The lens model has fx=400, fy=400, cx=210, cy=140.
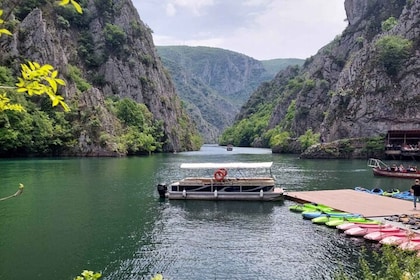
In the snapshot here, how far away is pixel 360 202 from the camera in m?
45.3

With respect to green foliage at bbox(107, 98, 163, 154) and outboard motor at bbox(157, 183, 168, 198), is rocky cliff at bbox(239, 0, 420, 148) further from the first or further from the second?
outboard motor at bbox(157, 183, 168, 198)

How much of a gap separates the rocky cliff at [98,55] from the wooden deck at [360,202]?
309 ft

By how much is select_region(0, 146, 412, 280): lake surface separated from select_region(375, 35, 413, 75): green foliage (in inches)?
4063

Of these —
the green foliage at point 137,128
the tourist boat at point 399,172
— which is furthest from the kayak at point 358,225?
the green foliage at point 137,128

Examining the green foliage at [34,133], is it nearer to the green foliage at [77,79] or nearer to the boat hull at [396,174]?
the green foliage at [77,79]

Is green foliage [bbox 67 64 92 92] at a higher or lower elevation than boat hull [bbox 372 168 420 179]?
higher

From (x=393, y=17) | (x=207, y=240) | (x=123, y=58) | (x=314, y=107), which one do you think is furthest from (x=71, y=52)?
(x=207, y=240)

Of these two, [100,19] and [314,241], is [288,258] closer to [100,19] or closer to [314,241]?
[314,241]

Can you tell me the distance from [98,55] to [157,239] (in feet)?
517

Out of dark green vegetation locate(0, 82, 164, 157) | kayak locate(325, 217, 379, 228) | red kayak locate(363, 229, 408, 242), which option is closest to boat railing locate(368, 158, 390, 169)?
kayak locate(325, 217, 379, 228)

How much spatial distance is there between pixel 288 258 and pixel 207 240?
22.7 ft

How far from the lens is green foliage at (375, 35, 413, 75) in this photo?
131 m

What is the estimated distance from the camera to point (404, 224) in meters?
34.0

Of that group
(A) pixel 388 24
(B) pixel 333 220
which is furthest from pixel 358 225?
(A) pixel 388 24
